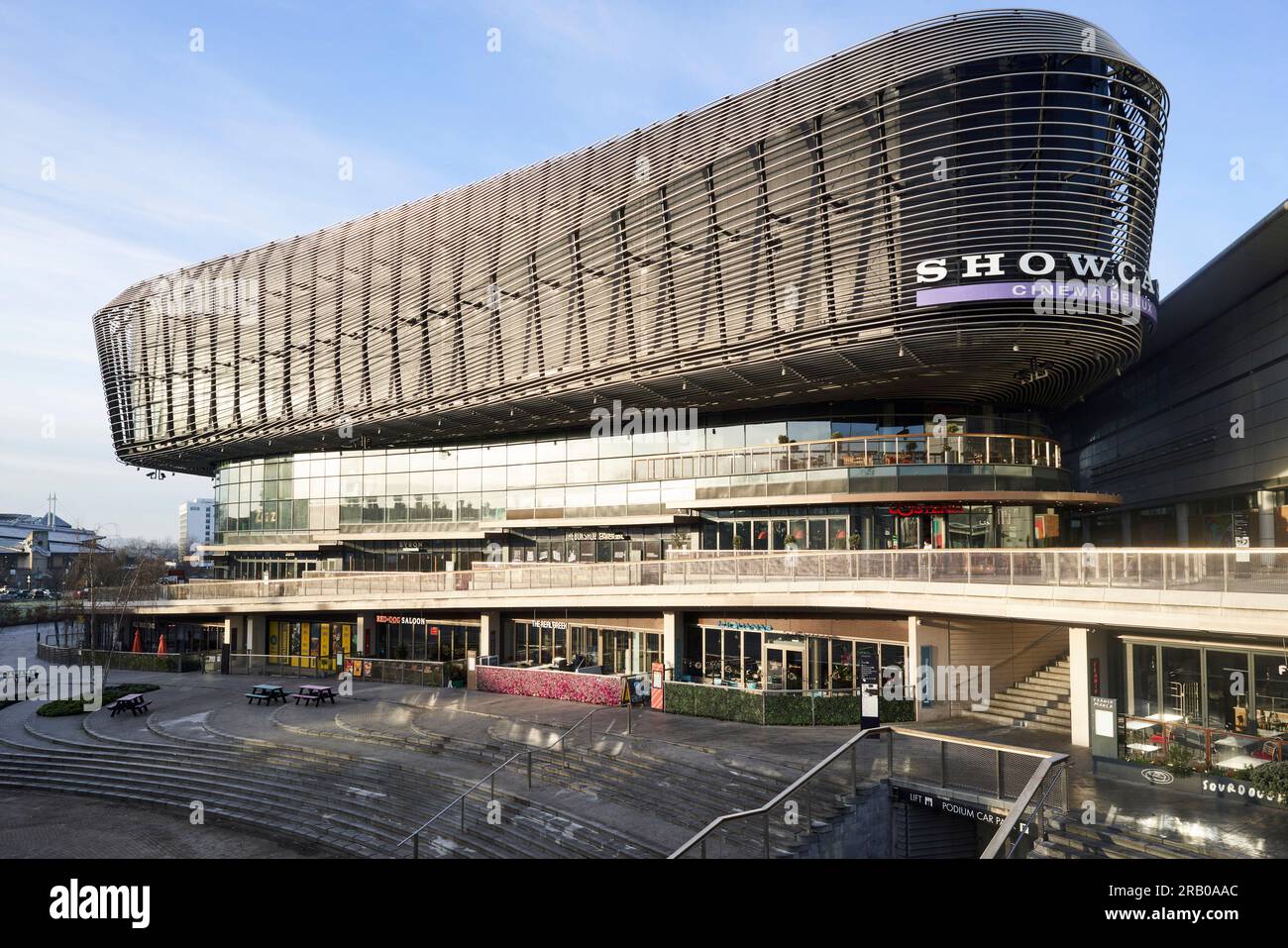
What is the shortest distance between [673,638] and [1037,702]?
Answer: 38.6ft

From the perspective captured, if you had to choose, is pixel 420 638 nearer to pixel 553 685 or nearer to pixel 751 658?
pixel 553 685

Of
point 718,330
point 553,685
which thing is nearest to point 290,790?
point 553,685

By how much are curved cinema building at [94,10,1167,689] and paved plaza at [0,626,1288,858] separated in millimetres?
10606

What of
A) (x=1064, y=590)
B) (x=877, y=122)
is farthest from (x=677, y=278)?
(x=1064, y=590)

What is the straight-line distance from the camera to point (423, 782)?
68.1ft

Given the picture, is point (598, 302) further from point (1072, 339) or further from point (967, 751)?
point (967, 751)

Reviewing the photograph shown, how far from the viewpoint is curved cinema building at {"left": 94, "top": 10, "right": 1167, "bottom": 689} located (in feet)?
84.8

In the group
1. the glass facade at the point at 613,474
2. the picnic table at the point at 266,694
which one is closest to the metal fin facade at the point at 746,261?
the glass facade at the point at 613,474

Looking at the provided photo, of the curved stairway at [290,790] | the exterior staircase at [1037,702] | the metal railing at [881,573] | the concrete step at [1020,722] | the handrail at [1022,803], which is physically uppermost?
the metal railing at [881,573]

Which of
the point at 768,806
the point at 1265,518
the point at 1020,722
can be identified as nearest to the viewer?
the point at 768,806

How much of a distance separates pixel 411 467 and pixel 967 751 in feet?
122

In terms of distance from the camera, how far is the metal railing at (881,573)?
16.2 m

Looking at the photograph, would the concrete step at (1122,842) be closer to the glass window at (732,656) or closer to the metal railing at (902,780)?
the metal railing at (902,780)

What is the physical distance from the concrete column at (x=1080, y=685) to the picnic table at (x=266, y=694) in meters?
25.3
